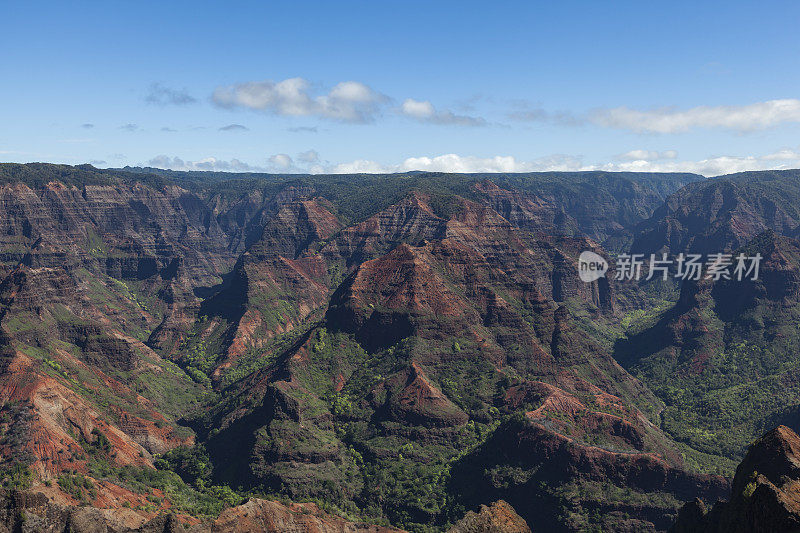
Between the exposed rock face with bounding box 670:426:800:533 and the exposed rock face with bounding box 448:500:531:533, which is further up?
the exposed rock face with bounding box 670:426:800:533

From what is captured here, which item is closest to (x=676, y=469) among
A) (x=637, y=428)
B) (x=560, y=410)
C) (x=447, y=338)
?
(x=637, y=428)

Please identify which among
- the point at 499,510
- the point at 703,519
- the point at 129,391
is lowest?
the point at 129,391

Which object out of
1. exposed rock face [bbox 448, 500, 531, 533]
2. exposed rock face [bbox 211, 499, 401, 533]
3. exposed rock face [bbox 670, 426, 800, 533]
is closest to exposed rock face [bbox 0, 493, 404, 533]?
exposed rock face [bbox 211, 499, 401, 533]

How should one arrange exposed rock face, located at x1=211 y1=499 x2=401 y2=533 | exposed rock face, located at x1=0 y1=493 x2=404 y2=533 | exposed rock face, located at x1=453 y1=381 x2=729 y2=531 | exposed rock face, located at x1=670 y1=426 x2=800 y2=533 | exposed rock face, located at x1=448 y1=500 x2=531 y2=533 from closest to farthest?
exposed rock face, located at x1=670 y1=426 x2=800 y2=533
exposed rock face, located at x1=448 y1=500 x2=531 y2=533
exposed rock face, located at x1=0 y1=493 x2=404 y2=533
exposed rock face, located at x1=211 y1=499 x2=401 y2=533
exposed rock face, located at x1=453 y1=381 x2=729 y2=531

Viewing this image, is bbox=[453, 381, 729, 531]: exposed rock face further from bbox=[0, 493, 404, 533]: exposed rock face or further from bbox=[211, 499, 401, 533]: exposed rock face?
bbox=[0, 493, 404, 533]: exposed rock face

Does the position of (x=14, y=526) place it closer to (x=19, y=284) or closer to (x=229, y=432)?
(x=229, y=432)
